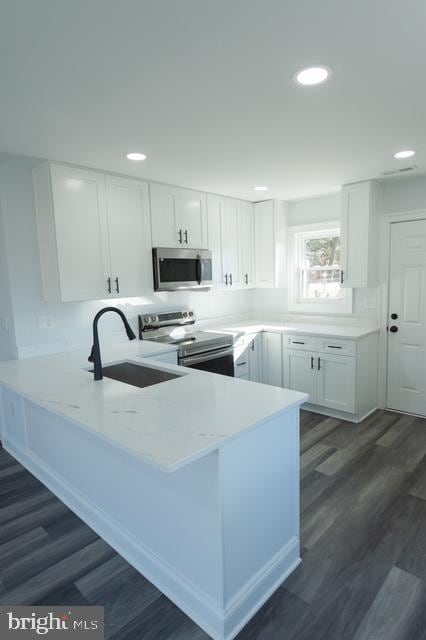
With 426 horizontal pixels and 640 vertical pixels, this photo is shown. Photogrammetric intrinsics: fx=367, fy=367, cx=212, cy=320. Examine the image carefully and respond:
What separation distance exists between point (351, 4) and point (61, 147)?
1936 mm

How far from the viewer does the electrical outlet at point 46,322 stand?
3.04 meters

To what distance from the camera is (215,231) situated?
408cm

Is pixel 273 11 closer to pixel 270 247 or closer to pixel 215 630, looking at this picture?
pixel 215 630

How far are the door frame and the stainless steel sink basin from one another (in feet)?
8.59

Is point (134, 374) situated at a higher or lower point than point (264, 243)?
lower

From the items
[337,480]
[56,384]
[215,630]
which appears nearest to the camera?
[215,630]

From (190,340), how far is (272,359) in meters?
1.18

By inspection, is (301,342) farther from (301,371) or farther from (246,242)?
(246,242)

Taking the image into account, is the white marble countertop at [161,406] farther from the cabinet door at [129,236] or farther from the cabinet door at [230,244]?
the cabinet door at [230,244]

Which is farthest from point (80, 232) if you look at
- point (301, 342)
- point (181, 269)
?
point (301, 342)

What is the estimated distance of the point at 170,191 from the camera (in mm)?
3574

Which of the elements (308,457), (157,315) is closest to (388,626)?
(308,457)

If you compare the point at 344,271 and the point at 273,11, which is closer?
the point at 273,11

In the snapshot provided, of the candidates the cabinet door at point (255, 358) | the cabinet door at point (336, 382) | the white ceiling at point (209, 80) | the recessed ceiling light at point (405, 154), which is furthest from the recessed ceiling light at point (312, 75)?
the cabinet door at point (255, 358)
